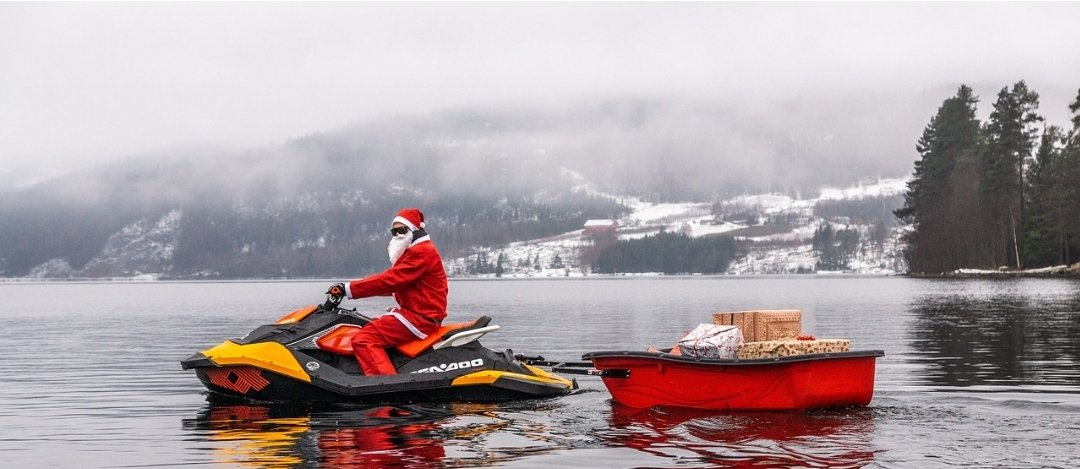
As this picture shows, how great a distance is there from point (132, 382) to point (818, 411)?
1336cm

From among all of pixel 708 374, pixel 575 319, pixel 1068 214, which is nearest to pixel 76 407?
pixel 708 374

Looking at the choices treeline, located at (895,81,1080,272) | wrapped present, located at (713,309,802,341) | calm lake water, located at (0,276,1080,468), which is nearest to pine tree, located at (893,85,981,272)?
treeline, located at (895,81,1080,272)

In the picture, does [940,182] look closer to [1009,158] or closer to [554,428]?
[1009,158]

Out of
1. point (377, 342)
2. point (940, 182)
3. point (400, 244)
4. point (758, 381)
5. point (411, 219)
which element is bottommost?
point (758, 381)

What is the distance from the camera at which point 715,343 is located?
50.3 ft

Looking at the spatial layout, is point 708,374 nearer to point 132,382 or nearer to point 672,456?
point 672,456

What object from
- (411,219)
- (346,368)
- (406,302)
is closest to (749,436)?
(406,302)

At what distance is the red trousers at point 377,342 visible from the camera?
647 inches

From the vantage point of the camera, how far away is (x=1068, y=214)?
95375mm

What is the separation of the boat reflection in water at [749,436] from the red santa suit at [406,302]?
9.59 feet

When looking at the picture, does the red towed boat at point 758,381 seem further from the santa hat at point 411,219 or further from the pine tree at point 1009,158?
the pine tree at point 1009,158

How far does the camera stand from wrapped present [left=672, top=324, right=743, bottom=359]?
15.3m

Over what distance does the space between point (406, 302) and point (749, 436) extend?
5.49 metres

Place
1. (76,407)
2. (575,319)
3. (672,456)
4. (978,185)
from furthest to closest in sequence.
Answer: (978,185), (575,319), (76,407), (672,456)
